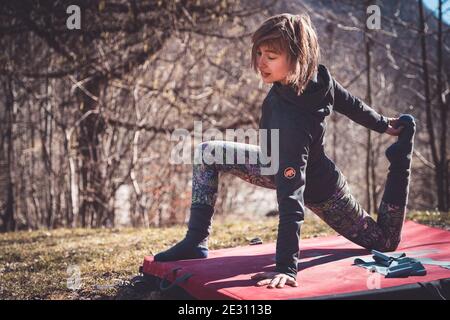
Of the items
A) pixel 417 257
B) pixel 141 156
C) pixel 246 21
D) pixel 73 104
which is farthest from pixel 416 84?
Result: pixel 417 257

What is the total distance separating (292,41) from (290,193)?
63cm

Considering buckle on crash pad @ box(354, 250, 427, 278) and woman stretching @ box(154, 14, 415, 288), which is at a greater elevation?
woman stretching @ box(154, 14, 415, 288)

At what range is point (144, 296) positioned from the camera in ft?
7.88

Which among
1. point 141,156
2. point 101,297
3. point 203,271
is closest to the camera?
point 203,271

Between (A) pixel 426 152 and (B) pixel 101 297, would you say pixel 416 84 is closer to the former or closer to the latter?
(A) pixel 426 152

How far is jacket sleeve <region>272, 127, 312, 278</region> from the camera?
213 cm

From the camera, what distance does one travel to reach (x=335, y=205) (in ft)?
8.87

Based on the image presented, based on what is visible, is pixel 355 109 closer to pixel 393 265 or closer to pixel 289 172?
pixel 289 172

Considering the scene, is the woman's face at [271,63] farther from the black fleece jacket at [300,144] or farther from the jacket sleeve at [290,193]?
the jacket sleeve at [290,193]

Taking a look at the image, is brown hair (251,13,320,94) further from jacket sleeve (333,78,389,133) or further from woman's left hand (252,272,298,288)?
woman's left hand (252,272,298,288)

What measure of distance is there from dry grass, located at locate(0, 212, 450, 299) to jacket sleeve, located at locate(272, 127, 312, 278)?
2.12 ft

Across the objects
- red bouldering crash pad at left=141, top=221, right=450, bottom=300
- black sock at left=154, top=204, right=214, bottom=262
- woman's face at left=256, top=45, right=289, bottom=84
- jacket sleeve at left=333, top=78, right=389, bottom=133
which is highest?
woman's face at left=256, top=45, right=289, bottom=84

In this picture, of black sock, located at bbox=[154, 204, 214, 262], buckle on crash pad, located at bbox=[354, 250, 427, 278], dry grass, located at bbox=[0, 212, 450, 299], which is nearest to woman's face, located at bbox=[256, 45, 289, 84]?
black sock, located at bbox=[154, 204, 214, 262]

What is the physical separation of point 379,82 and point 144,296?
310 inches
